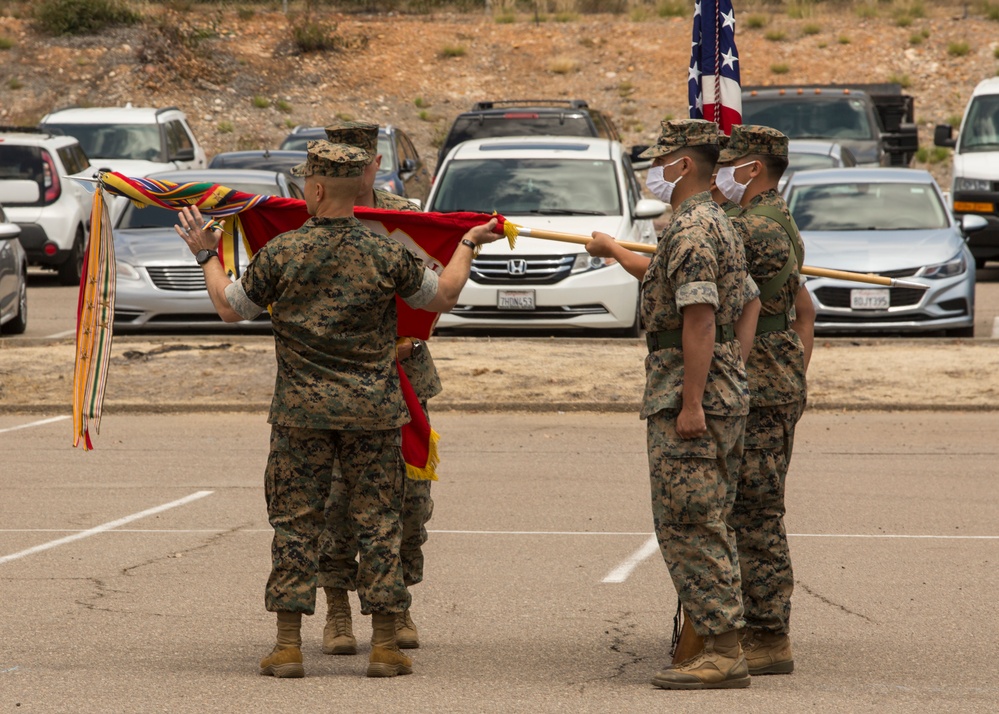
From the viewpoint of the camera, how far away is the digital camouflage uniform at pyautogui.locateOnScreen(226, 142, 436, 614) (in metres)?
5.56

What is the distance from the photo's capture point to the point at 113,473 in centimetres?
1038

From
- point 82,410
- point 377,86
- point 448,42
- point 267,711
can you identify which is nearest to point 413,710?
point 267,711

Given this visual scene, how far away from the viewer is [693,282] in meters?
5.33

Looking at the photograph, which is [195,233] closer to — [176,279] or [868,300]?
[176,279]

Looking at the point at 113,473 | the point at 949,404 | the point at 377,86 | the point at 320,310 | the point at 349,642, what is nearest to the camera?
the point at 320,310

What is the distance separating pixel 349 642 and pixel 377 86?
37.9 metres

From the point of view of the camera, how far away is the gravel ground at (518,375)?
12859 mm

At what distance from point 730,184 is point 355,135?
58.9 inches

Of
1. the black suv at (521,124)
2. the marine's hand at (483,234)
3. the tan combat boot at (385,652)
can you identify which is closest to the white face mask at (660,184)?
the marine's hand at (483,234)

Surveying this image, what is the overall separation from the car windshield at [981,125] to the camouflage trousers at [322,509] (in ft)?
58.1

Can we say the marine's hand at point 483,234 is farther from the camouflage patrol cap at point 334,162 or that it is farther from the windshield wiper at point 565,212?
the windshield wiper at point 565,212

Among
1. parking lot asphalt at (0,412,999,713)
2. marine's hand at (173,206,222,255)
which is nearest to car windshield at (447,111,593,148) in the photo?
parking lot asphalt at (0,412,999,713)

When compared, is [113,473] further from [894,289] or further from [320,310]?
[894,289]

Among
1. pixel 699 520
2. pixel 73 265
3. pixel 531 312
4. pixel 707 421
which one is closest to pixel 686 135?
pixel 707 421
